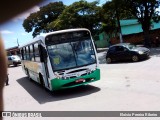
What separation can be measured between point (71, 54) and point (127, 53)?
9.36 m

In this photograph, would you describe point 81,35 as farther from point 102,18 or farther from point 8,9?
point 102,18

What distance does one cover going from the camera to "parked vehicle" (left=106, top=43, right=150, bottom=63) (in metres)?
18.5

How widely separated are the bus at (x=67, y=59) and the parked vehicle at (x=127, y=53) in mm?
8370

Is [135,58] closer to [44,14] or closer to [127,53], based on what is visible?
[127,53]

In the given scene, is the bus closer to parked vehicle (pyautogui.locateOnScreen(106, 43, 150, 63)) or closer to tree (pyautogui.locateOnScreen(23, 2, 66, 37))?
tree (pyautogui.locateOnScreen(23, 2, 66, 37))

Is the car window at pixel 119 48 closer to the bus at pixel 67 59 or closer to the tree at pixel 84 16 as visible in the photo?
the bus at pixel 67 59

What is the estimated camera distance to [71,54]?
34.0 ft

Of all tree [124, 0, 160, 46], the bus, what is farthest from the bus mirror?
tree [124, 0, 160, 46]

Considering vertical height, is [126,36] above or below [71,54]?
above

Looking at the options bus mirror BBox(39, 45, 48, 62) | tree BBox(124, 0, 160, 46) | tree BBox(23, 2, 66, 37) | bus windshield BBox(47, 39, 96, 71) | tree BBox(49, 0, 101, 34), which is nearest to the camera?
tree BBox(23, 2, 66, 37)

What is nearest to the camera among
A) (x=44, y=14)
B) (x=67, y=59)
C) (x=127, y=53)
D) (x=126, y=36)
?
(x=44, y=14)

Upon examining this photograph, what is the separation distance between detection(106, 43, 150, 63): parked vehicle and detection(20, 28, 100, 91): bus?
837cm

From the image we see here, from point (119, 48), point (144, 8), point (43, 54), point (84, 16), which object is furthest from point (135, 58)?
point (84, 16)

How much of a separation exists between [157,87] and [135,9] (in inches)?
786
